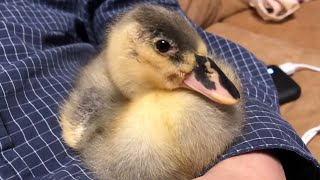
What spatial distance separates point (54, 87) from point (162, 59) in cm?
27

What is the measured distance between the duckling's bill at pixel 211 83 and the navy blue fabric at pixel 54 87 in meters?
0.11

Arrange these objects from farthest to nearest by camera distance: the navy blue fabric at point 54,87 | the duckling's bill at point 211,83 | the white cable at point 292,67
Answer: the white cable at point 292,67 < the navy blue fabric at point 54,87 < the duckling's bill at point 211,83

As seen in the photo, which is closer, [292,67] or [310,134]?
[310,134]

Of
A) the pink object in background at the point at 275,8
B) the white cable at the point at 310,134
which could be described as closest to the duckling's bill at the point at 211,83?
the white cable at the point at 310,134

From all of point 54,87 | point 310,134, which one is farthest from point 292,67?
point 54,87

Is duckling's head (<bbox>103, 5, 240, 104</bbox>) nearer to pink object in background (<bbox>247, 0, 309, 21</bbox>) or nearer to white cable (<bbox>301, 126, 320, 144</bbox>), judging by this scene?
white cable (<bbox>301, 126, 320, 144</bbox>)

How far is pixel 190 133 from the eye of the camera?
2.11ft

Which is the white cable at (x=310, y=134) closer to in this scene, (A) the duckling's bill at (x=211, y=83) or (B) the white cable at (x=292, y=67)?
(B) the white cable at (x=292, y=67)

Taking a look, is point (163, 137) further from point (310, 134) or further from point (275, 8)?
point (275, 8)

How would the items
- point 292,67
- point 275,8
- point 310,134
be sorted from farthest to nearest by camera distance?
1. point 275,8
2. point 292,67
3. point 310,134

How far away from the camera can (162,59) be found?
644mm

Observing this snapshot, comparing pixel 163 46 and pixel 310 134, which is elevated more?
pixel 163 46

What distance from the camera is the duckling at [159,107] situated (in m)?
0.64

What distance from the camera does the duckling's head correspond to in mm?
627
